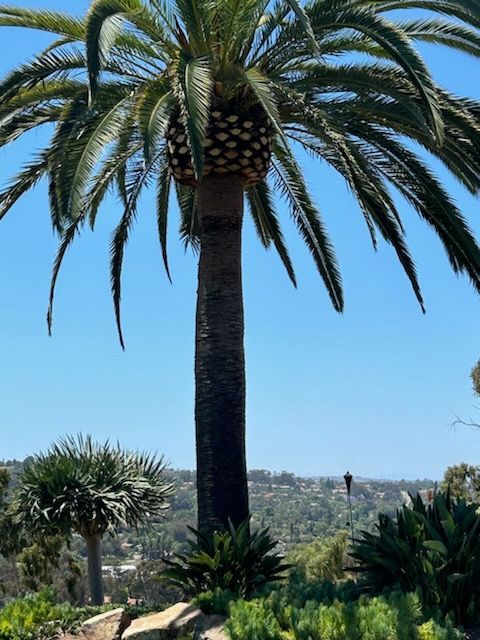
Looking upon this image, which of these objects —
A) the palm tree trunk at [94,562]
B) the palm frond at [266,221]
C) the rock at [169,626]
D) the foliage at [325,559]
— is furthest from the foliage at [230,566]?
the foliage at [325,559]

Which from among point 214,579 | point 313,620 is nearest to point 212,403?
point 214,579

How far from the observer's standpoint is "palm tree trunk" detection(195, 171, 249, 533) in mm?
11555

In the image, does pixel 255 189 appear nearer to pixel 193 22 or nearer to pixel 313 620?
pixel 193 22

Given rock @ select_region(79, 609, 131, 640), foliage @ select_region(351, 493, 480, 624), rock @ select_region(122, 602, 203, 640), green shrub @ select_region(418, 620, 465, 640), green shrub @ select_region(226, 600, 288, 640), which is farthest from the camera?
rock @ select_region(79, 609, 131, 640)

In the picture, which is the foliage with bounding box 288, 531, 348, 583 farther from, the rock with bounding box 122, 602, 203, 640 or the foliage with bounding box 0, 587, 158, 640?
the rock with bounding box 122, 602, 203, 640

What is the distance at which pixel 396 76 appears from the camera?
39.9 feet

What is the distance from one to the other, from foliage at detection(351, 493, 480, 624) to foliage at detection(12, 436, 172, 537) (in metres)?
6.15

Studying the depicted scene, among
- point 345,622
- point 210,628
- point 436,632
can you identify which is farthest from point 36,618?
point 436,632

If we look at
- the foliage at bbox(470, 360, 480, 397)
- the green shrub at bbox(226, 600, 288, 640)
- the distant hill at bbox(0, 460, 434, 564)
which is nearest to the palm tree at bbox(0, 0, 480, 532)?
the green shrub at bbox(226, 600, 288, 640)

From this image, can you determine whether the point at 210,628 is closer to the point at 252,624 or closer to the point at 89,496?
the point at 252,624

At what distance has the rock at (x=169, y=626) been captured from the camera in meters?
8.92

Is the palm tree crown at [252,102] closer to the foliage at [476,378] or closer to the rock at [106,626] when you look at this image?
the rock at [106,626]

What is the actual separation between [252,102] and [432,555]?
6825 millimetres

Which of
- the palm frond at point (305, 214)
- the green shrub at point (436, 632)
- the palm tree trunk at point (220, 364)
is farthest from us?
the palm frond at point (305, 214)
